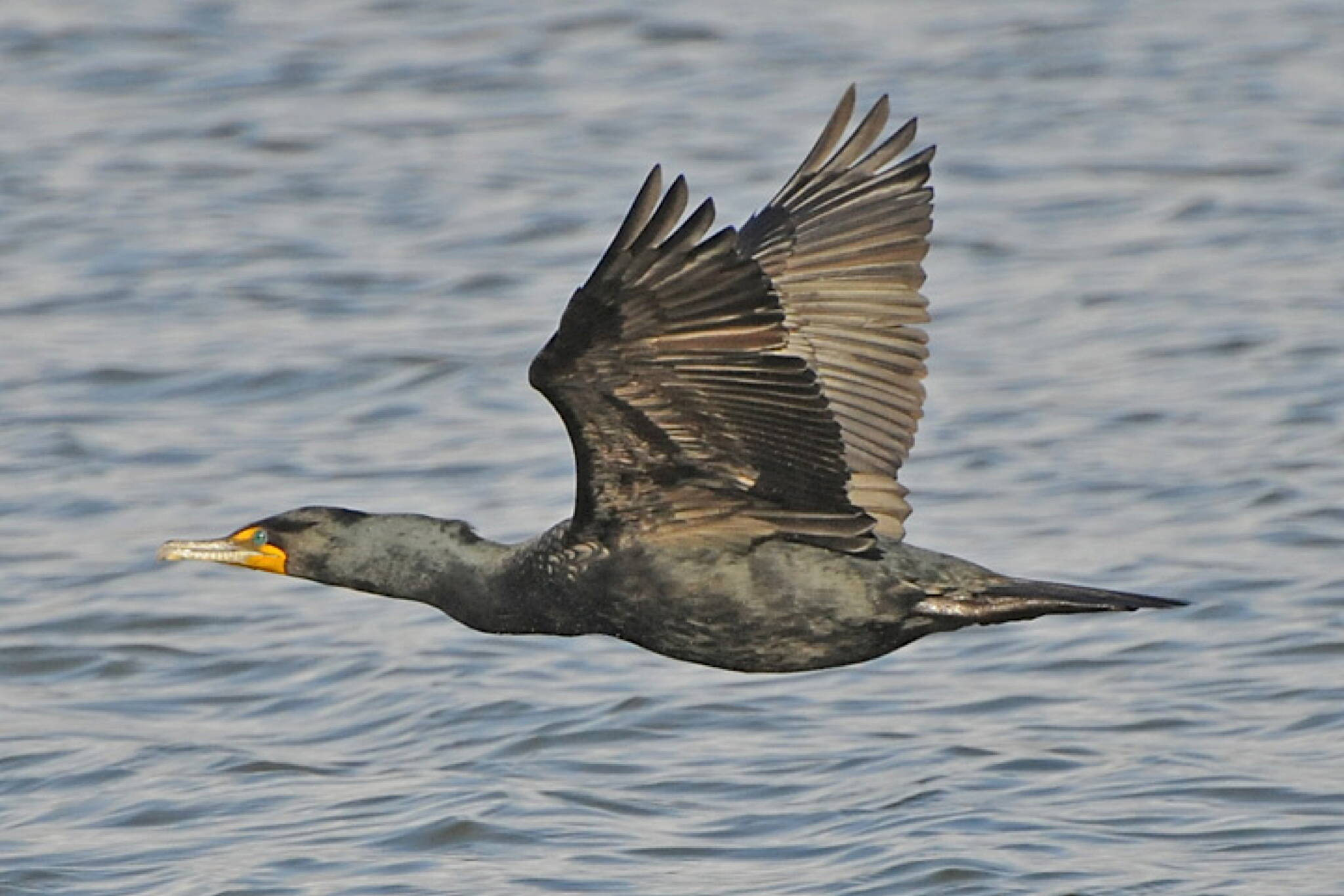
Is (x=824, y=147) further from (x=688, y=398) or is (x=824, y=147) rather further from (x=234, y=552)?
(x=234, y=552)

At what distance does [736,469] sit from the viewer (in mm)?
5770

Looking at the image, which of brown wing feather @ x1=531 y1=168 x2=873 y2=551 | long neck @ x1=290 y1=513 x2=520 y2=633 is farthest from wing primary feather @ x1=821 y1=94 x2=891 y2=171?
long neck @ x1=290 y1=513 x2=520 y2=633

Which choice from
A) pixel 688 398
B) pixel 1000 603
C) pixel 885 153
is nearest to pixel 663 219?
pixel 688 398

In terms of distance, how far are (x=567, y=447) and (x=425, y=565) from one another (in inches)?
127

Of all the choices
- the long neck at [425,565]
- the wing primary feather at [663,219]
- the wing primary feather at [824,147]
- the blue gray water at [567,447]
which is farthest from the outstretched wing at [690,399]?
the blue gray water at [567,447]

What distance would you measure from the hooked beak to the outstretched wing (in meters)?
0.78

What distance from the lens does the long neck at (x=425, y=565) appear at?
20.2 ft

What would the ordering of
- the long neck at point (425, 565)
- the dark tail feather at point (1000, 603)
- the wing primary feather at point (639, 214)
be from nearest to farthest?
the wing primary feather at point (639, 214) < the dark tail feather at point (1000, 603) < the long neck at point (425, 565)

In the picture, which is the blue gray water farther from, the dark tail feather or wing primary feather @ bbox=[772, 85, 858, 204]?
wing primary feather @ bbox=[772, 85, 858, 204]

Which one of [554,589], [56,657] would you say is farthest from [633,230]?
[56,657]

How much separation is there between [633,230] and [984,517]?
12.6 ft

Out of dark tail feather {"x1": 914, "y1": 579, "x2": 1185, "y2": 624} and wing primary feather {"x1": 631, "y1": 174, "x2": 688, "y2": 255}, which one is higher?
wing primary feather {"x1": 631, "y1": 174, "x2": 688, "y2": 255}

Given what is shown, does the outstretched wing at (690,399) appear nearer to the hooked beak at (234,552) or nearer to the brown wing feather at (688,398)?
the brown wing feather at (688,398)

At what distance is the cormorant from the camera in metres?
5.32
